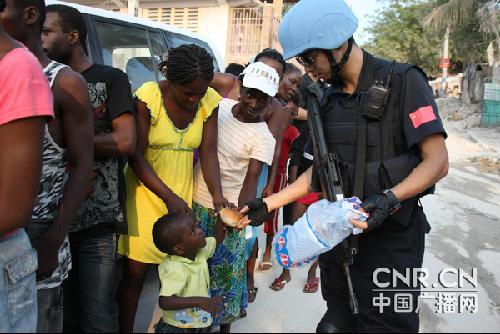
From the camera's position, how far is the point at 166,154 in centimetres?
227

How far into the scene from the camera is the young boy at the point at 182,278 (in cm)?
212

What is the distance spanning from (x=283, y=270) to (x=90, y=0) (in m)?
12.4

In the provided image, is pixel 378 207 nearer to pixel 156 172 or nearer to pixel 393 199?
pixel 393 199

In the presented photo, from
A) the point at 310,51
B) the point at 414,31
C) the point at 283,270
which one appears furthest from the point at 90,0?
the point at 414,31

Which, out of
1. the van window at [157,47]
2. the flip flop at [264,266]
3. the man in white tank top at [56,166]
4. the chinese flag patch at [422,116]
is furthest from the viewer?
the van window at [157,47]

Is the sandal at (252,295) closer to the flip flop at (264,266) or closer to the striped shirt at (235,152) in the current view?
the flip flop at (264,266)

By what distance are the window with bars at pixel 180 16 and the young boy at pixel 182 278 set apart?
43.4ft

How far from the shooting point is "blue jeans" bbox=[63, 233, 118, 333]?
6.68ft

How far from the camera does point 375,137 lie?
1774 mm

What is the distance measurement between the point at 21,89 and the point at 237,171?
151 centimetres

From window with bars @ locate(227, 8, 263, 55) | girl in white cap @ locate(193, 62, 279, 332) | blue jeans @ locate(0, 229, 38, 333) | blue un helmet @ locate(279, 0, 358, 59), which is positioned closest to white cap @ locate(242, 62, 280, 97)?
girl in white cap @ locate(193, 62, 279, 332)

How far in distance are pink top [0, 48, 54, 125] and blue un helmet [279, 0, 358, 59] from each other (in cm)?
96

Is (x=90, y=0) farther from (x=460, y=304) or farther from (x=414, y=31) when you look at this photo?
(x=414, y=31)

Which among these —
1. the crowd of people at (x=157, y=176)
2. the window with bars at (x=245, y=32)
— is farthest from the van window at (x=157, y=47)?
the window with bars at (x=245, y=32)
